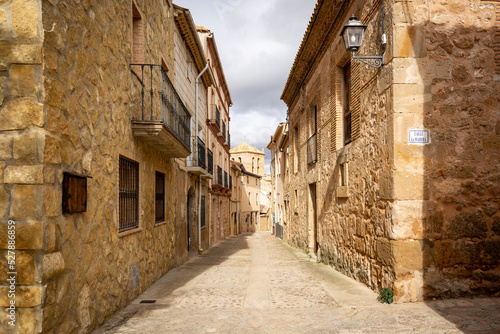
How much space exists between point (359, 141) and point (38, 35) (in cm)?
537

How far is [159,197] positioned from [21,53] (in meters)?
5.34

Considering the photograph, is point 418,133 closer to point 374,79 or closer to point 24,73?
point 374,79

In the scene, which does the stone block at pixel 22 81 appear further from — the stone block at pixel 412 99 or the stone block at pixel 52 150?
the stone block at pixel 412 99

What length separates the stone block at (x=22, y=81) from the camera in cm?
324

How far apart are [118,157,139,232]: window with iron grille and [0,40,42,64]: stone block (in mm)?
2569

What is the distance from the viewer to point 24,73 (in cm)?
324

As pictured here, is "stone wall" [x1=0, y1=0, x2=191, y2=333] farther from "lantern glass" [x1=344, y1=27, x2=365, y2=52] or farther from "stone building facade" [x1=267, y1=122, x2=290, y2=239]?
"stone building facade" [x1=267, y1=122, x2=290, y2=239]

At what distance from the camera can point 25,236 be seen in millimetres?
3158

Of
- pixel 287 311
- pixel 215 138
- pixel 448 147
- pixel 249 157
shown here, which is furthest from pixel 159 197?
pixel 249 157

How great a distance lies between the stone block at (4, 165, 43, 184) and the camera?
3191 millimetres

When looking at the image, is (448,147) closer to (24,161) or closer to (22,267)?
(24,161)

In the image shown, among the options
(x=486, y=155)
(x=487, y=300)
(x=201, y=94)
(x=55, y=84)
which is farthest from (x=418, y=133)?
(x=201, y=94)

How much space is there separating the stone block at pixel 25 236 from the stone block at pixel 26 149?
1.76ft

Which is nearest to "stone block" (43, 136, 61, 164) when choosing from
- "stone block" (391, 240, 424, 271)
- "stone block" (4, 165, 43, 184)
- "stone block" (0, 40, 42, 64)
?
"stone block" (4, 165, 43, 184)
